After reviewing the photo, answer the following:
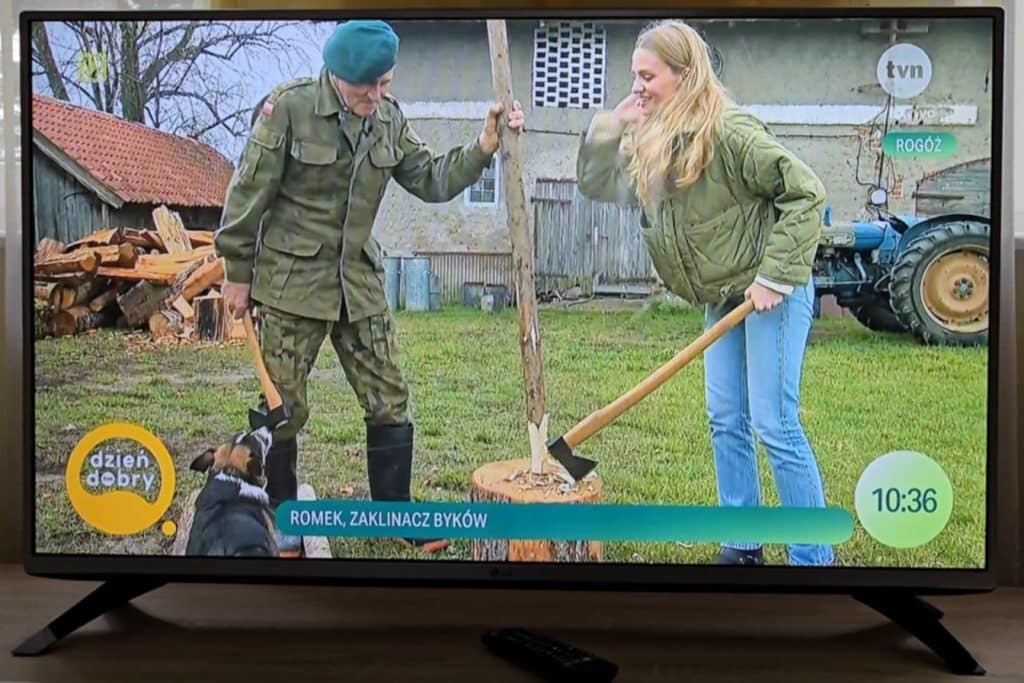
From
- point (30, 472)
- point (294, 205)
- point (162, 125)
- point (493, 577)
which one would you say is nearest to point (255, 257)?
point (294, 205)

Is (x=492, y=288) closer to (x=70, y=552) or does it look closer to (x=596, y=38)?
(x=596, y=38)

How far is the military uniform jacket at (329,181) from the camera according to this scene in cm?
176

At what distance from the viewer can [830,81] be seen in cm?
174

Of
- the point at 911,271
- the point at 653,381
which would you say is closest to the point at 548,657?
the point at 653,381

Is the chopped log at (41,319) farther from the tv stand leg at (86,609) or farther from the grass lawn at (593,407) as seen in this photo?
the tv stand leg at (86,609)

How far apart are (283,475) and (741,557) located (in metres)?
0.74

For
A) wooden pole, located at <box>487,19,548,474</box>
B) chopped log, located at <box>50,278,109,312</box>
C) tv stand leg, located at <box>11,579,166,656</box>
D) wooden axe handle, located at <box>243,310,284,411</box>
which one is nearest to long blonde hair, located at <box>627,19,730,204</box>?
wooden pole, located at <box>487,19,548,474</box>

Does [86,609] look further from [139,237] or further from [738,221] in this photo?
[738,221]

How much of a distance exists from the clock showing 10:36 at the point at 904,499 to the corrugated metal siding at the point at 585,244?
0.47 metres

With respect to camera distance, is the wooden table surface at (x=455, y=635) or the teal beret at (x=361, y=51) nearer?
the wooden table surface at (x=455, y=635)

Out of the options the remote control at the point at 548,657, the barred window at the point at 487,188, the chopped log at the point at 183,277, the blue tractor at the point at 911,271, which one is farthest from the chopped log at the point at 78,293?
the blue tractor at the point at 911,271

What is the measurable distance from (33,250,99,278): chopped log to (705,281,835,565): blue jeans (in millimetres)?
984

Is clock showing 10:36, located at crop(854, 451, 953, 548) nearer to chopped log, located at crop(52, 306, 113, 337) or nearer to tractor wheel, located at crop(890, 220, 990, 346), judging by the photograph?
tractor wheel, located at crop(890, 220, 990, 346)

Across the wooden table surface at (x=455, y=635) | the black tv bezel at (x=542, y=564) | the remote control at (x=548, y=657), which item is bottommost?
the wooden table surface at (x=455, y=635)
